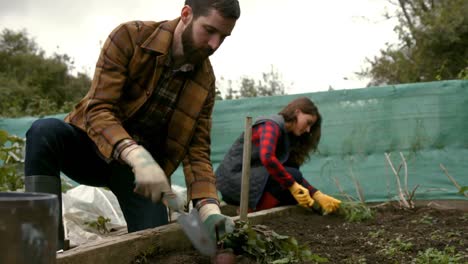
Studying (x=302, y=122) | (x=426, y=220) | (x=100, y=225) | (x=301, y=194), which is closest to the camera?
(x=100, y=225)

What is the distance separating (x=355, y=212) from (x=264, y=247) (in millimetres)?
1933

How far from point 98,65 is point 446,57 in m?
9.23

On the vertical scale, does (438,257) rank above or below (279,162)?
below

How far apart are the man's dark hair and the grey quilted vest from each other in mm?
1989

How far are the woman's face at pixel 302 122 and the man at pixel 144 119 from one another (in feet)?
5.72

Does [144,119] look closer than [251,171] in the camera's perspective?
Yes

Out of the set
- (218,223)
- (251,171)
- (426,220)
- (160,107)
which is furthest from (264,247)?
(251,171)

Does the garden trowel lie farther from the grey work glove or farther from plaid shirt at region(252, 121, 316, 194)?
plaid shirt at region(252, 121, 316, 194)

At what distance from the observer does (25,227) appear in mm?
1113

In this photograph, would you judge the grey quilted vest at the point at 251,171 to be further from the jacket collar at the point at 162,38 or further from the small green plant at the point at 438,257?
the jacket collar at the point at 162,38

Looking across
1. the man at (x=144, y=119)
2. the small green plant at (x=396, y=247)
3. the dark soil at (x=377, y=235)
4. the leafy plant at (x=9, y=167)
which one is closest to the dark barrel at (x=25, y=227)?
the man at (x=144, y=119)

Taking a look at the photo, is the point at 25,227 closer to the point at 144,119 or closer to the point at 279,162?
the point at 144,119

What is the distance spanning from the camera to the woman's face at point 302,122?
434 cm

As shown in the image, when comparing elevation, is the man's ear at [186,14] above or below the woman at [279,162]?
above
